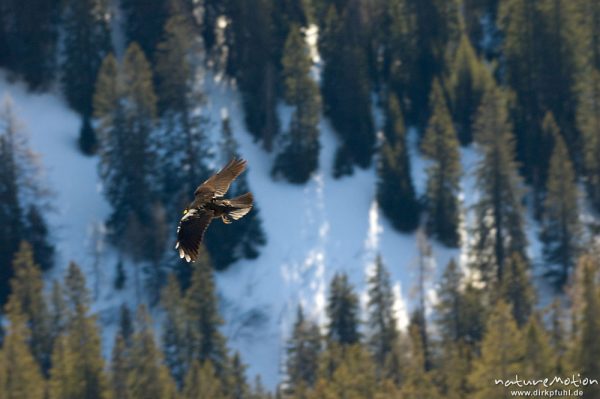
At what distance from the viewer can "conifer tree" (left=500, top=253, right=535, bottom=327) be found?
190ft

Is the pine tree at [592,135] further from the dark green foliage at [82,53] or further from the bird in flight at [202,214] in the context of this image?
the bird in flight at [202,214]

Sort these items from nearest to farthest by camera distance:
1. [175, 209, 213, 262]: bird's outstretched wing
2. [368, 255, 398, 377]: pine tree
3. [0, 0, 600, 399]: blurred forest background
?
[175, 209, 213, 262]: bird's outstretched wing
[0, 0, 600, 399]: blurred forest background
[368, 255, 398, 377]: pine tree

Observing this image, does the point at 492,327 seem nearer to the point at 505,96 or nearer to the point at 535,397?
the point at 535,397

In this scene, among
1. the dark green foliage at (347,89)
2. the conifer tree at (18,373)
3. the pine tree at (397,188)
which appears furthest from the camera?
the dark green foliage at (347,89)

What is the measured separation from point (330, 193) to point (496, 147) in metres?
9.08

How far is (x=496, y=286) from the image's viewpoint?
195ft

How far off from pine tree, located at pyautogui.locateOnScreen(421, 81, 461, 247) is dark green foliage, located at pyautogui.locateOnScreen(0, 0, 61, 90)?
2073 centimetres

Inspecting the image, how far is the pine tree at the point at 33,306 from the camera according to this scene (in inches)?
2251

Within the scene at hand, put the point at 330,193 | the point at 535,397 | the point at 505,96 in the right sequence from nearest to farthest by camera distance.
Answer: the point at 535,397 < the point at 330,193 < the point at 505,96

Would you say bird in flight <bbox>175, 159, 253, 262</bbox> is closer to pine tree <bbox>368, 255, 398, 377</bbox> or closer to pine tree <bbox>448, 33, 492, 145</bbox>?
pine tree <bbox>368, 255, 398, 377</bbox>

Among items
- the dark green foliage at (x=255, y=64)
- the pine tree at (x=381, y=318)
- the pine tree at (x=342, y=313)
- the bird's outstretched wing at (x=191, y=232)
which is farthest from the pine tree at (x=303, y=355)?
the bird's outstretched wing at (x=191, y=232)

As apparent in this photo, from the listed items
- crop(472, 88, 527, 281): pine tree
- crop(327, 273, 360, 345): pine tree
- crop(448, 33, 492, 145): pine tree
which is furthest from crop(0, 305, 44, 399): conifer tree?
crop(448, 33, 492, 145): pine tree

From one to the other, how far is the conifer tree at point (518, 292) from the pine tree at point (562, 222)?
23.1 ft

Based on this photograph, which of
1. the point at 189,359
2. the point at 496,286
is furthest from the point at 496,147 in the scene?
the point at 189,359
